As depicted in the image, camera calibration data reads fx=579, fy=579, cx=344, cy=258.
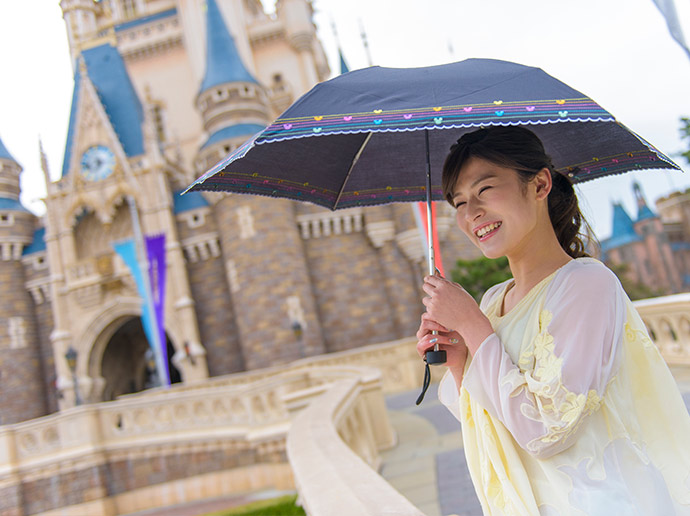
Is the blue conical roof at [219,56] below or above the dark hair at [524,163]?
above

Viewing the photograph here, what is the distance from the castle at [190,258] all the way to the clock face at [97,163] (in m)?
0.05

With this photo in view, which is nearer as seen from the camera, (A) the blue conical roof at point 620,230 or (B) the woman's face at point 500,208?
(B) the woman's face at point 500,208

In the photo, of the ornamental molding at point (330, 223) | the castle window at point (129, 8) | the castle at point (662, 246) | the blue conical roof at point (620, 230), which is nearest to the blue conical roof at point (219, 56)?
the ornamental molding at point (330, 223)

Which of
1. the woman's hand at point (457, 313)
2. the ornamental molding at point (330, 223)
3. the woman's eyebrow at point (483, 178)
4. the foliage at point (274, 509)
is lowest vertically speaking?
the foliage at point (274, 509)

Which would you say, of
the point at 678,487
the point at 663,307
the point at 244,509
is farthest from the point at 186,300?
the point at 678,487

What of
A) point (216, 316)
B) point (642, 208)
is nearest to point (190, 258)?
point (216, 316)

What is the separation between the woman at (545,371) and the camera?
3.85ft

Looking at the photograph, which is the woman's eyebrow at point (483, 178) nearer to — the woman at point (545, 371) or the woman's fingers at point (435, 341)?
the woman at point (545, 371)

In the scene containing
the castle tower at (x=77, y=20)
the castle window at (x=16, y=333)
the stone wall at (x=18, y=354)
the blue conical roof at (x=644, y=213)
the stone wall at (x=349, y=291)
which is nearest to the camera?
the stone wall at (x=349, y=291)

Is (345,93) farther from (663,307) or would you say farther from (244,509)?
(244,509)

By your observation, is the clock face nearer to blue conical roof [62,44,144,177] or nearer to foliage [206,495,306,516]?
blue conical roof [62,44,144,177]

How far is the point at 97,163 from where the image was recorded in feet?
70.2

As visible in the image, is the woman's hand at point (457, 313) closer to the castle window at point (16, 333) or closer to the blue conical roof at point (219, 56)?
the blue conical roof at point (219, 56)

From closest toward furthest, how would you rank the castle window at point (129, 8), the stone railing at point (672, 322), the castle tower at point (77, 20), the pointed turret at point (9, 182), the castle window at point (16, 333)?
the stone railing at point (672, 322), the castle window at point (16, 333), the pointed turret at point (9, 182), the castle tower at point (77, 20), the castle window at point (129, 8)
